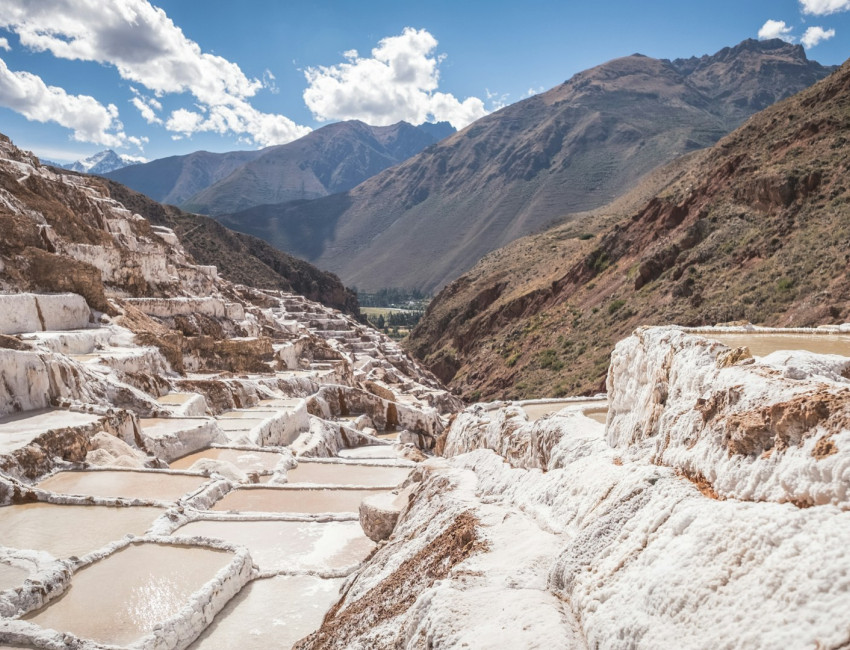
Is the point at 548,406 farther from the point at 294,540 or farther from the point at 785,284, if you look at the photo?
the point at 785,284

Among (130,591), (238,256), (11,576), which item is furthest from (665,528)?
(238,256)

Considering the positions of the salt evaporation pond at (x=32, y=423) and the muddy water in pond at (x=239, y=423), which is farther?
the muddy water in pond at (x=239, y=423)

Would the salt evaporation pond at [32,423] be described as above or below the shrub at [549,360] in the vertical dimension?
above

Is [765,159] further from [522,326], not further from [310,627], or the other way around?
[310,627]

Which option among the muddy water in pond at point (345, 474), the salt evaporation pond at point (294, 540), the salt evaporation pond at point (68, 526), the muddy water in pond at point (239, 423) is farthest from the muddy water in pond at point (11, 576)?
the muddy water in pond at point (239, 423)

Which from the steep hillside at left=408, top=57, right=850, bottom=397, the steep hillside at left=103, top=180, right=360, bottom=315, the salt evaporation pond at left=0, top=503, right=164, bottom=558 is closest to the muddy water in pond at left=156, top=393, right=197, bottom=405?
the salt evaporation pond at left=0, top=503, right=164, bottom=558

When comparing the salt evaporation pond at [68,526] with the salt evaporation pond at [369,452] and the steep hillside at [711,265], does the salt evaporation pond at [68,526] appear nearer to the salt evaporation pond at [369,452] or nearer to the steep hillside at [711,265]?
the salt evaporation pond at [369,452]

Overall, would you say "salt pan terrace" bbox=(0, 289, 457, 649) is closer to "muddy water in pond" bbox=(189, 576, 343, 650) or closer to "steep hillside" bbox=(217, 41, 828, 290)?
"muddy water in pond" bbox=(189, 576, 343, 650)

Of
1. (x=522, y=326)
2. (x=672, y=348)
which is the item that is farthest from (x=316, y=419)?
(x=522, y=326)
